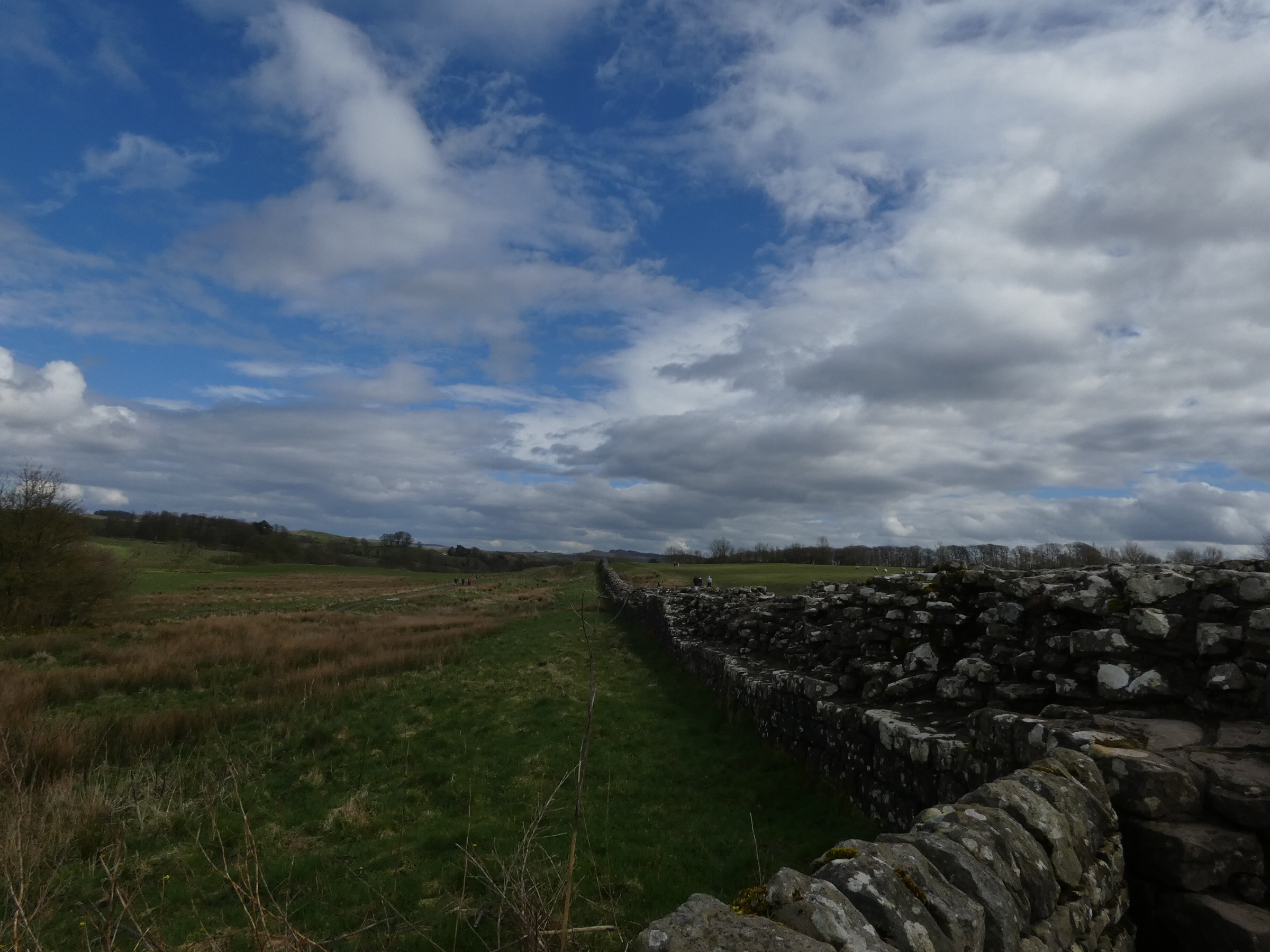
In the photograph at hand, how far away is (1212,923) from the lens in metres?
3.14

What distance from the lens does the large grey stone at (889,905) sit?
7.13 ft

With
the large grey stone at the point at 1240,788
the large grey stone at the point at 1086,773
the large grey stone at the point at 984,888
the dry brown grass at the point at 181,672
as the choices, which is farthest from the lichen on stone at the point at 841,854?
the dry brown grass at the point at 181,672

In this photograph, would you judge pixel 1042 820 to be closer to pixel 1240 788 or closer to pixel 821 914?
pixel 1240 788

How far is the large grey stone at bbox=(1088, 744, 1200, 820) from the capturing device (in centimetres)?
353

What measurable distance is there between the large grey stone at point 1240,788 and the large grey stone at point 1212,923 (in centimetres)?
42

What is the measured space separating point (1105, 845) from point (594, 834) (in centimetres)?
459

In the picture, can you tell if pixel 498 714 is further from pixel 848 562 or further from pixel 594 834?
pixel 848 562

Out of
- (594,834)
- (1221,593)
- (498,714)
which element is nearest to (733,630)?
Result: (498,714)

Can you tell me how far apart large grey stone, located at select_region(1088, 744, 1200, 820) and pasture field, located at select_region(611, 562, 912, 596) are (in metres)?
29.1

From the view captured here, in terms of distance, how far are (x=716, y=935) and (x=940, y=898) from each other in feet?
3.32

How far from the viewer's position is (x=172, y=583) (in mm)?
52406

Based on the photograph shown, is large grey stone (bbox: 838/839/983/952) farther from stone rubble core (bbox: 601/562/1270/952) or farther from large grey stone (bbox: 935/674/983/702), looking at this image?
large grey stone (bbox: 935/674/983/702)

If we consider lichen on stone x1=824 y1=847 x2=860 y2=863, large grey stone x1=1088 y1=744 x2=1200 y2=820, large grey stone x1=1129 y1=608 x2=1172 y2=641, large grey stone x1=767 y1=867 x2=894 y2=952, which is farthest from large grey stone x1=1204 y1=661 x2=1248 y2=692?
large grey stone x1=767 y1=867 x2=894 y2=952

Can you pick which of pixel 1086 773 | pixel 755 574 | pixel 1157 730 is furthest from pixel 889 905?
pixel 755 574
